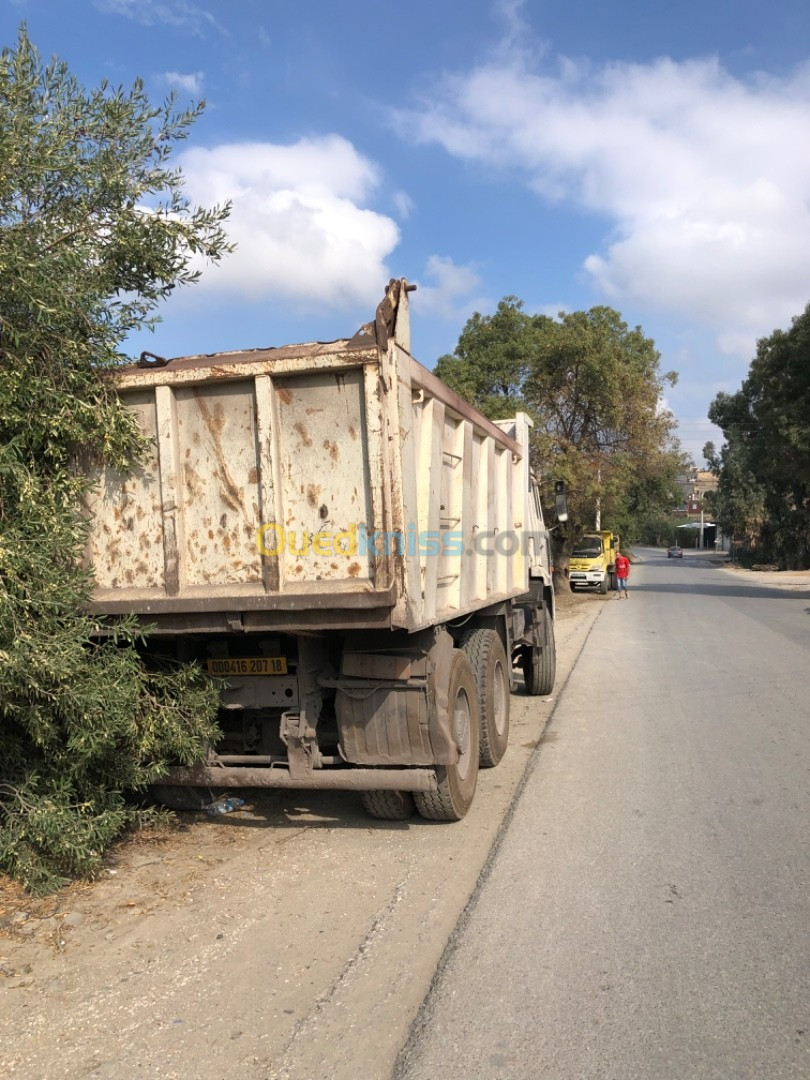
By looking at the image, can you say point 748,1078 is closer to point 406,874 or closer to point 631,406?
point 406,874

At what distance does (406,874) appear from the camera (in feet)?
15.4

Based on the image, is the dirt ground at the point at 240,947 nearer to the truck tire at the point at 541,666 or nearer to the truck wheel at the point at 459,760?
the truck wheel at the point at 459,760

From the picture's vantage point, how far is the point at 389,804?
5398 mm

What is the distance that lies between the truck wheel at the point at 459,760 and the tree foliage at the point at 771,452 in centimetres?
2264

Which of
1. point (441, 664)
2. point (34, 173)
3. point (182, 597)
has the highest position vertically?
point (34, 173)

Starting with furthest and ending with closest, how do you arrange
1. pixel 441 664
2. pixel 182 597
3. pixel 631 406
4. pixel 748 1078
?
pixel 631 406 < pixel 441 664 < pixel 182 597 < pixel 748 1078

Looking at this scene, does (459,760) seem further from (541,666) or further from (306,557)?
(541,666)

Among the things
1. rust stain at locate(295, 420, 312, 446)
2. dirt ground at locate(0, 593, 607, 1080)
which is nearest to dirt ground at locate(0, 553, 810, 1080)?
dirt ground at locate(0, 593, 607, 1080)

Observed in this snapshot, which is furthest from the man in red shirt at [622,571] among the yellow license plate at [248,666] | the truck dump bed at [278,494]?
the yellow license plate at [248,666]

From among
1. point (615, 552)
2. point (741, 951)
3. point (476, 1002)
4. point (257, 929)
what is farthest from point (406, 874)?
point (615, 552)

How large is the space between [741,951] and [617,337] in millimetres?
25969

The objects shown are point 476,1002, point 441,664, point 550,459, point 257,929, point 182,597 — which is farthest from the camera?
point 550,459

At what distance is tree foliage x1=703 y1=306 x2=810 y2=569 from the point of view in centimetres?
2559

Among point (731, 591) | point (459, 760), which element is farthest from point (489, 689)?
point (731, 591)
